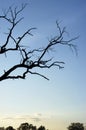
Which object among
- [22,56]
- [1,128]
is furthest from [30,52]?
[1,128]

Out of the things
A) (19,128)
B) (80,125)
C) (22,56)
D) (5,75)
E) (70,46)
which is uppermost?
(80,125)

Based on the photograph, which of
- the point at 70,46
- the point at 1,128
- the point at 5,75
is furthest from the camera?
the point at 1,128

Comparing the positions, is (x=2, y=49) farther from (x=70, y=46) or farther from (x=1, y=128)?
(x=1, y=128)

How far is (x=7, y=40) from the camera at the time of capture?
2283 centimetres

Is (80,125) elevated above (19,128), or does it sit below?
above

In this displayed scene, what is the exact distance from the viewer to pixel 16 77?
73.8ft

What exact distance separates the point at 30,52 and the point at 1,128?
132m

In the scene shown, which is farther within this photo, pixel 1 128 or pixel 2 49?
pixel 1 128

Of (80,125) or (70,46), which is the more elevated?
(80,125)

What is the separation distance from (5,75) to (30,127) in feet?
349

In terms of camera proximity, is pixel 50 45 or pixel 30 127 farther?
pixel 30 127

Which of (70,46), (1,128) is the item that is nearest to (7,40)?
(70,46)

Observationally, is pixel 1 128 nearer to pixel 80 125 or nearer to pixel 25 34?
pixel 80 125

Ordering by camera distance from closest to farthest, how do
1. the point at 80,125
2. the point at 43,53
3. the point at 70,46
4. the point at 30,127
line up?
the point at 43,53, the point at 70,46, the point at 30,127, the point at 80,125
